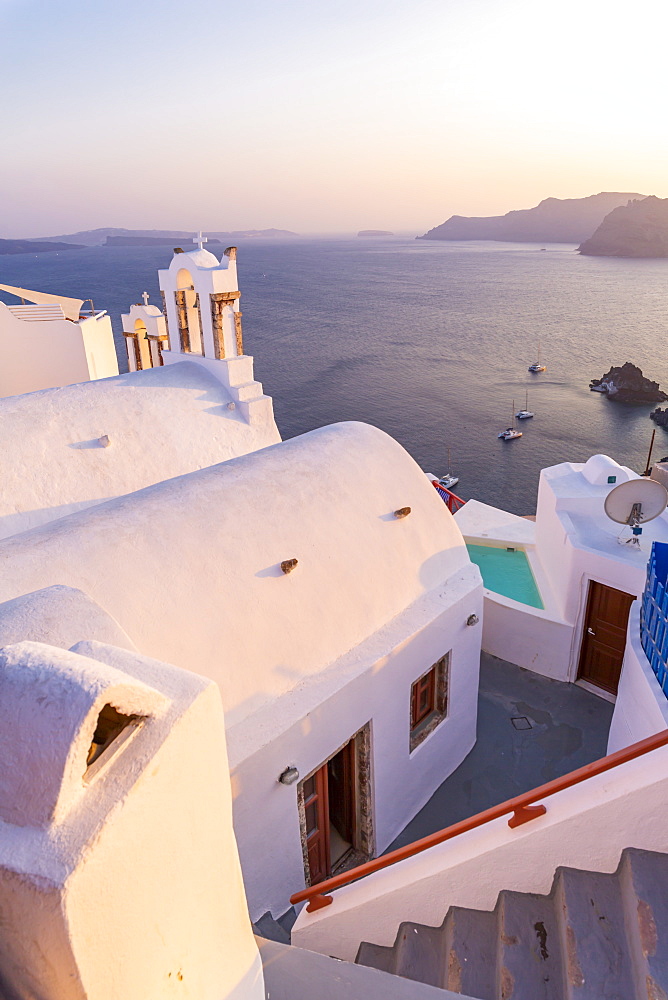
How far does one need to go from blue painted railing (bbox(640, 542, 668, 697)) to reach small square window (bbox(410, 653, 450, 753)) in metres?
3.11

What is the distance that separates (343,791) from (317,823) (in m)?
0.74

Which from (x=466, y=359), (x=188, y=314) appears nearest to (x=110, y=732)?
(x=188, y=314)

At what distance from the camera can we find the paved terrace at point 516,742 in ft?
33.3

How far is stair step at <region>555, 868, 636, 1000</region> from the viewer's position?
13.8 ft

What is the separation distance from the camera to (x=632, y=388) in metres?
67.4

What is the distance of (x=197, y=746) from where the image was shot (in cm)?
324

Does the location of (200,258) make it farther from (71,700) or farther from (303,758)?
(71,700)

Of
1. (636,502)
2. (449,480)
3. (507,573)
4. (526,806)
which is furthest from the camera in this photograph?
Result: (449,480)

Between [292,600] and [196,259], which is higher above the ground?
[196,259]

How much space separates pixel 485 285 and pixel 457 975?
173152 mm

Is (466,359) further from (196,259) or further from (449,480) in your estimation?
(196,259)

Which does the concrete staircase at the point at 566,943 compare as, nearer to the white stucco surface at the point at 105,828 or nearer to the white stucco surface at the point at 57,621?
the white stucco surface at the point at 105,828

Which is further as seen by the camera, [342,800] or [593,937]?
[342,800]

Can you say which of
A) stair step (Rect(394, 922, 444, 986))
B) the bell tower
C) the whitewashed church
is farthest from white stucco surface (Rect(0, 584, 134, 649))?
the bell tower
